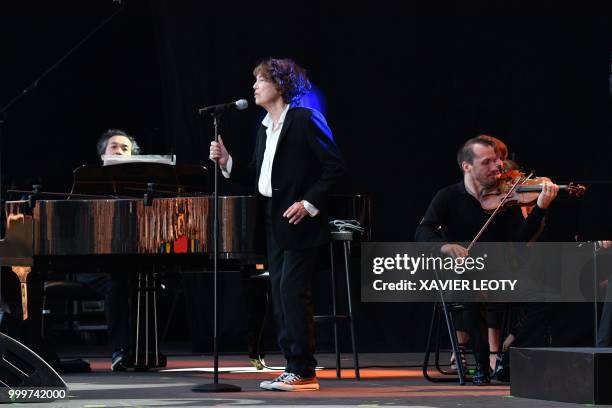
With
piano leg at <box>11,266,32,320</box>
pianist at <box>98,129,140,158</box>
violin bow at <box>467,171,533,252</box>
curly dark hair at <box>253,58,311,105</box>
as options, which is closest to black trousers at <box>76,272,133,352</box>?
piano leg at <box>11,266,32,320</box>

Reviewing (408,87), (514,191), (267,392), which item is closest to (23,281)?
(267,392)

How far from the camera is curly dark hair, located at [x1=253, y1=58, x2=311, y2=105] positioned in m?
5.62

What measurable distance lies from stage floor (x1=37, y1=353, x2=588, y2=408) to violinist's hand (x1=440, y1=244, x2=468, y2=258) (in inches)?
24.0

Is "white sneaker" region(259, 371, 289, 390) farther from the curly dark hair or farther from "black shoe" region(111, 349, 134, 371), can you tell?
"black shoe" region(111, 349, 134, 371)

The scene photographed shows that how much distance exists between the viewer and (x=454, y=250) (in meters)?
5.88

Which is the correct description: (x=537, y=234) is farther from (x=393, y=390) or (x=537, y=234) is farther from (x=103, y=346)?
(x=103, y=346)

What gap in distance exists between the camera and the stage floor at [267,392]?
16.0ft

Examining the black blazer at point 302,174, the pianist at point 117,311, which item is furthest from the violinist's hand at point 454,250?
the pianist at point 117,311

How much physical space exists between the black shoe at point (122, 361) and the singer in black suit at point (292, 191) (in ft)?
4.86

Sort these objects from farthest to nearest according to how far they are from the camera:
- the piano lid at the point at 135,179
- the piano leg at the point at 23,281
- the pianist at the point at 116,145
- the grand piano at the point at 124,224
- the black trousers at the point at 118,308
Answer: the pianist at the point at 116,145 < the black trousers at the point at 118,308 < the piano lid at the point at 135,179 < the piano leg at the point at 23,281 < the grand piano at the point at 124,224

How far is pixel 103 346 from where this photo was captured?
953 centimetres

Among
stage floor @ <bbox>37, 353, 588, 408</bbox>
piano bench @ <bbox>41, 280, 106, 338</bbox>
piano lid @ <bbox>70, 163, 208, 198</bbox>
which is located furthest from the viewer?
piano bench @ <bbox>41, 280, 106, 338</bbox>

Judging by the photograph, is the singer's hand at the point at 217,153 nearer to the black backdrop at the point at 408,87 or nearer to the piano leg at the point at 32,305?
the piano leg at the point at 32,305

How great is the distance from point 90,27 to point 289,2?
1749 millimetres
